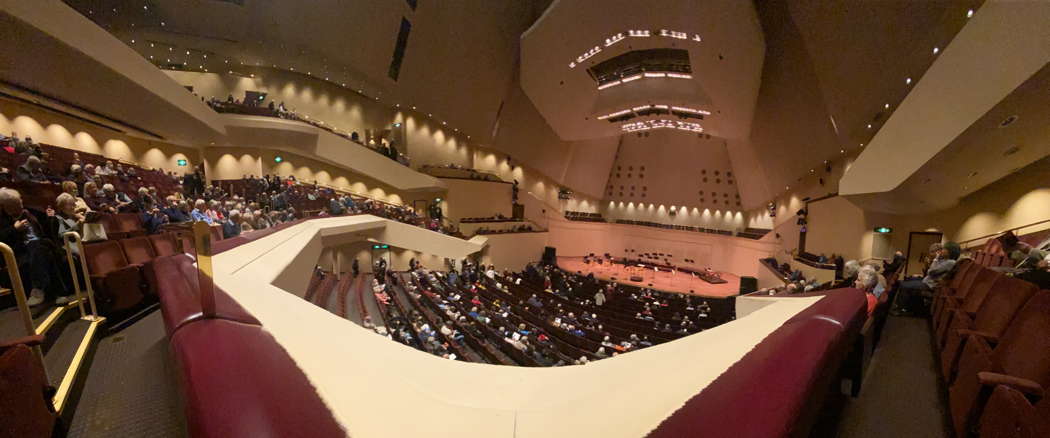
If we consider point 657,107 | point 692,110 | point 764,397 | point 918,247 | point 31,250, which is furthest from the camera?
point 657,107

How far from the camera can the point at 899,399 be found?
6.23 feet

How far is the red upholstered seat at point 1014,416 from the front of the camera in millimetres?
1097

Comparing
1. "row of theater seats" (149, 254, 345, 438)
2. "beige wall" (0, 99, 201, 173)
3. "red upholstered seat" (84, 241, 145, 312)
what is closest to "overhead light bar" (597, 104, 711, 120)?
"red upholstered seat" (84, 241, 145, 312)

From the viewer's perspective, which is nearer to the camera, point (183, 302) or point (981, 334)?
point (183, 302)

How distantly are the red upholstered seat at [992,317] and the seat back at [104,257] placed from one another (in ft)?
18.2

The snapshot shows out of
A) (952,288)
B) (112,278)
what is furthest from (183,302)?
(952,288)

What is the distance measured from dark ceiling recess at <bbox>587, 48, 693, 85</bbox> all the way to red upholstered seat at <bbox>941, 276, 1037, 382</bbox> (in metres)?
12.9

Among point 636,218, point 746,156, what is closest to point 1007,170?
point 746,156

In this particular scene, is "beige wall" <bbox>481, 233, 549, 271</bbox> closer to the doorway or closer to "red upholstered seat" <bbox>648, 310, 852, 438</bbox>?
the doorway

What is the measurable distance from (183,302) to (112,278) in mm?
2107

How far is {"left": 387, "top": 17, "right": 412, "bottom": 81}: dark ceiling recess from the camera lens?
13.2 metres

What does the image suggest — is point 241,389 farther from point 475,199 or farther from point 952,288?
point 475,199

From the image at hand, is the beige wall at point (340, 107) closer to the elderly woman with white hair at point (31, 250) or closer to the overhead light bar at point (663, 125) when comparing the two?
the overhead light bar at point (663, 125)

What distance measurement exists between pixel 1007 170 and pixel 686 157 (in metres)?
17.2
